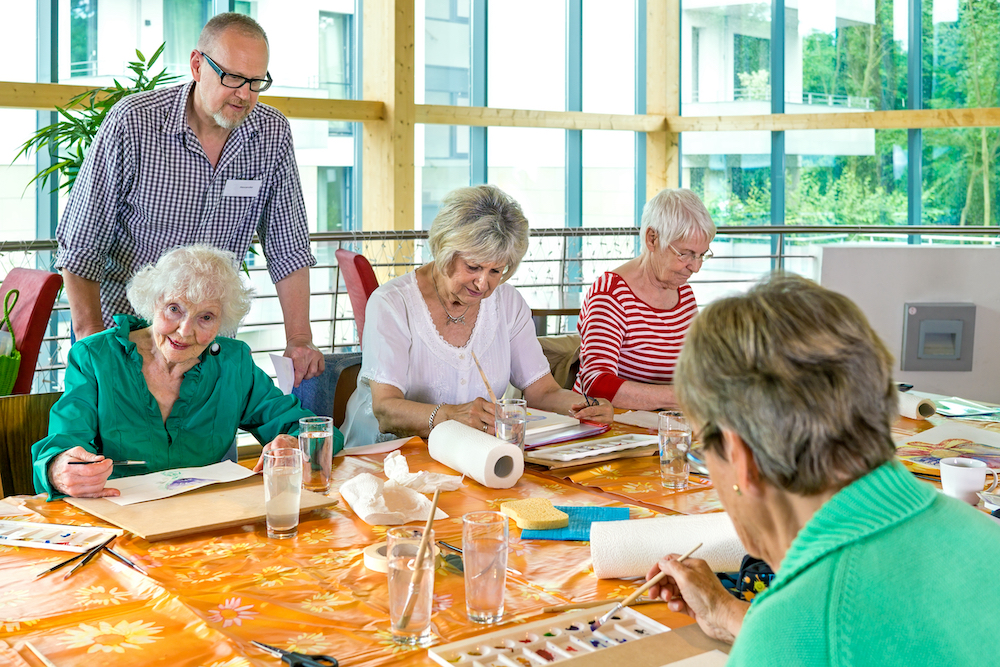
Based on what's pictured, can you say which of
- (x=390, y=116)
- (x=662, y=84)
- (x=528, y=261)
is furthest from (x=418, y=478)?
(x=662, y=84)

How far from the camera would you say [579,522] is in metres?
1.61

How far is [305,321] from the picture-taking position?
2.91 metres

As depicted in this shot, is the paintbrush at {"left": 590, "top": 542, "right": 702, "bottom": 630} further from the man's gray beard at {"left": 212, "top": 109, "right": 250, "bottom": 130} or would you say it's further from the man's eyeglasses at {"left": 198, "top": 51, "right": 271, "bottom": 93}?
the man's gray beard at {"left": 212, "top": 109, "right": 250, "bottom": 130}

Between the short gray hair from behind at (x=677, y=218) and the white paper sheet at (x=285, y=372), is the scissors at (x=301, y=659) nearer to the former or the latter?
the white paper sheet at (x=285, y=372)

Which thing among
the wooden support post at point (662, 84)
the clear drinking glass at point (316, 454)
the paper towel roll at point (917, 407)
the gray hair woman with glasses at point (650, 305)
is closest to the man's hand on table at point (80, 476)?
the clear drinking glass at point (316, 454)

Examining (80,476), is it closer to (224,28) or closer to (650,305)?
(224,28)

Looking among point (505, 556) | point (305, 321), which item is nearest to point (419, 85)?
point (305, 321)

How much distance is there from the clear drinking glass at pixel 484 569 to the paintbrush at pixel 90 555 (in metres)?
0.60

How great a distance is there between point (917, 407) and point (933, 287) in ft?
5.10

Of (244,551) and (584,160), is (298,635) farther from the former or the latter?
(584,160)

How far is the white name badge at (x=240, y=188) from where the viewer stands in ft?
9.36

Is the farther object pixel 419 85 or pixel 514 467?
pixel 419 85

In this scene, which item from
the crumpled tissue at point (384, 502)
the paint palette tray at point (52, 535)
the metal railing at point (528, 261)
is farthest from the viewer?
the metal railing at point (528, 261)

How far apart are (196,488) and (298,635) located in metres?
0.68
